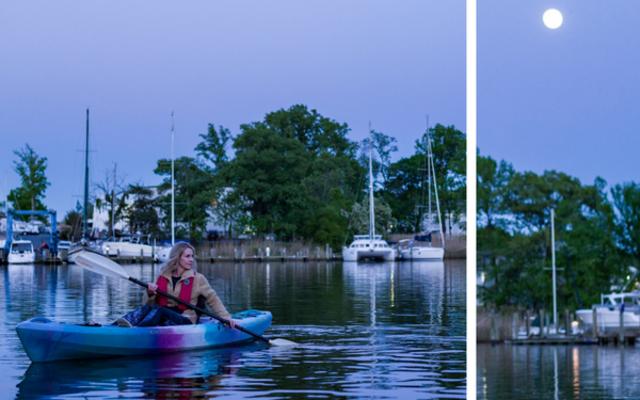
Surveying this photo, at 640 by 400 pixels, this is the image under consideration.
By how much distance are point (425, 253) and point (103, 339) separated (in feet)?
82.4

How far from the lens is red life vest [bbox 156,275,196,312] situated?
7.25m

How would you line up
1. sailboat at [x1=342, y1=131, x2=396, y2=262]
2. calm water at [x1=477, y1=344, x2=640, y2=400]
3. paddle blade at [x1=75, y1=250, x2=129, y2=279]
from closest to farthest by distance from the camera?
calm water at [x1=477, y1=344, x2=640, y2=400]
paddle blade at [x1=75, y1=250, x2=129, y2=279]
sailboat at [x1=342, y1=131, x2=396, y2=262]

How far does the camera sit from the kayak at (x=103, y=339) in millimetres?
6922

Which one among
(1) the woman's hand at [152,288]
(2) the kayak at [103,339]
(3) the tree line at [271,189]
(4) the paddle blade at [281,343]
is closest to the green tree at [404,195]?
(3) the tree line at [271,189]

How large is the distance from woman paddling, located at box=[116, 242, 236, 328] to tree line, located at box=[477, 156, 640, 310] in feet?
11.4

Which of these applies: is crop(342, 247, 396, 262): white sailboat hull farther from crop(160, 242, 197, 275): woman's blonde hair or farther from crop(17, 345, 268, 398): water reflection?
crop(160, 242, 197, 275): woman's blonde hair

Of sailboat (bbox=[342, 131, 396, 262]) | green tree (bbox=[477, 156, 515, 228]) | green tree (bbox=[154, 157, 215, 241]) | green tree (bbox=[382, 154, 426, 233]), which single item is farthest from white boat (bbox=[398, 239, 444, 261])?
green tree (bbox=[477, 156, 515, 228])

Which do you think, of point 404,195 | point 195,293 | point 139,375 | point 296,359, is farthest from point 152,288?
point 404,195

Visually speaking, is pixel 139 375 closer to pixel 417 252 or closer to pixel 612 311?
pixel 612 311

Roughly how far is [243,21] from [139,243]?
9058 mm

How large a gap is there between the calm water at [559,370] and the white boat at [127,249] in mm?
27759

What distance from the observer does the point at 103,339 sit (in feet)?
23.3

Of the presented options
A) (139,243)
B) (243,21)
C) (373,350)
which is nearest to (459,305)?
(373,350)

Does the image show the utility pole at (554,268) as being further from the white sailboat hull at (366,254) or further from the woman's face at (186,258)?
the white sailboat hull at (366,254)
